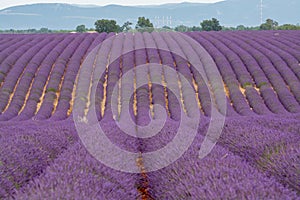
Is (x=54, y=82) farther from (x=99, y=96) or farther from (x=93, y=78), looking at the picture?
(x=99, y=96)

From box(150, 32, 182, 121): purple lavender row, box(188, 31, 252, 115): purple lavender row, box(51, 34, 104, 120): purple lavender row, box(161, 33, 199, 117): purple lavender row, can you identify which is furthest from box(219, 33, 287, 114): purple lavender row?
box(51, 34, 104, 120): purple lavender row

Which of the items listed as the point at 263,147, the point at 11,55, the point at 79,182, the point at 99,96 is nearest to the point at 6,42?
the point at 11,55

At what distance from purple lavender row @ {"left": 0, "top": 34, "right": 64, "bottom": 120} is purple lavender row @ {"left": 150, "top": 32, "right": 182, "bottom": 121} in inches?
272

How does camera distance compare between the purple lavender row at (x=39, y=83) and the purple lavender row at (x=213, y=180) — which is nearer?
the purple lavender row at (x=213, y=180)

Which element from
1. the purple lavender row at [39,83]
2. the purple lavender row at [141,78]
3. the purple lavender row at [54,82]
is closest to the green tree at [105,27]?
the purple lavender row at [141,78]

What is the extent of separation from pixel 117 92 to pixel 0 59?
917 cm

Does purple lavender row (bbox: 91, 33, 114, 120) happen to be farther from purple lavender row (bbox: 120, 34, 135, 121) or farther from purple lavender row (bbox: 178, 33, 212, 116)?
purple lavender row (bbox: 178, 33, 212, 116)

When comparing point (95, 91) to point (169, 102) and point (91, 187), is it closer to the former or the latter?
point (169, 102)

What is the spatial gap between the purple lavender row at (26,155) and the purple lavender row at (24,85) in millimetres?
10792

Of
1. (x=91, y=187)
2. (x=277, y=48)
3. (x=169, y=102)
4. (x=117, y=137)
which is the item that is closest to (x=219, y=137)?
(x=117, y=137)

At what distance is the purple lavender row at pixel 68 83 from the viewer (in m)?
17.5

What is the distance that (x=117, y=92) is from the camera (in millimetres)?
20125

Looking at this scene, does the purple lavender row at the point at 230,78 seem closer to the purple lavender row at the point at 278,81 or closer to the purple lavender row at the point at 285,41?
the purple lavender row at the point at 278,81

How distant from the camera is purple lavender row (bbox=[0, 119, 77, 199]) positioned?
4.20m
